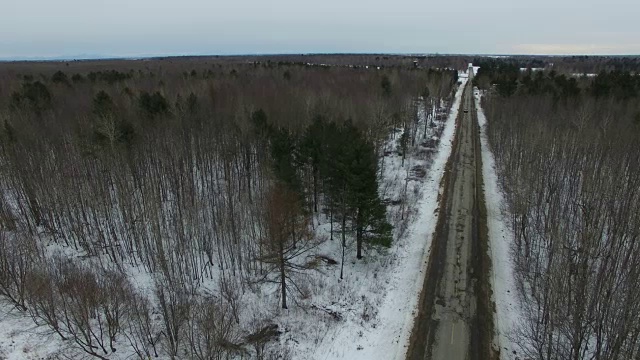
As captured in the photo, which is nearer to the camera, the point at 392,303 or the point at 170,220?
the point at 392,303

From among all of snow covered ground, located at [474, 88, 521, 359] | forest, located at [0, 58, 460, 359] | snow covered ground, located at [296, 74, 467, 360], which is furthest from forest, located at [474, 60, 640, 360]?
snow covered ground, located at [296, 74, 467, 360]

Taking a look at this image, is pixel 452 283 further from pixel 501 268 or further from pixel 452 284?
pixel 501 268

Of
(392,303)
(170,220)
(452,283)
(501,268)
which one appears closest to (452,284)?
(452,283)

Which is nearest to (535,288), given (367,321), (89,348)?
(367,321)

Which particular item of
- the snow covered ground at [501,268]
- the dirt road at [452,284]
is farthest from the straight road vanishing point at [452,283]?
the snow covered ground at [501,268]

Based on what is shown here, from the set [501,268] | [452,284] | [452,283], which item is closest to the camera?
[452,284]

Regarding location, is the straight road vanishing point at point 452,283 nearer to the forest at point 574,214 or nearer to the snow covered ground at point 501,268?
the snow covered ground at point 501,268

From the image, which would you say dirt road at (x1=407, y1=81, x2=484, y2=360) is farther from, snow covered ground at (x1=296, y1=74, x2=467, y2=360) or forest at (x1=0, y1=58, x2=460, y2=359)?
forest at (x1=0, y1=58, x2=460, y2=359)
